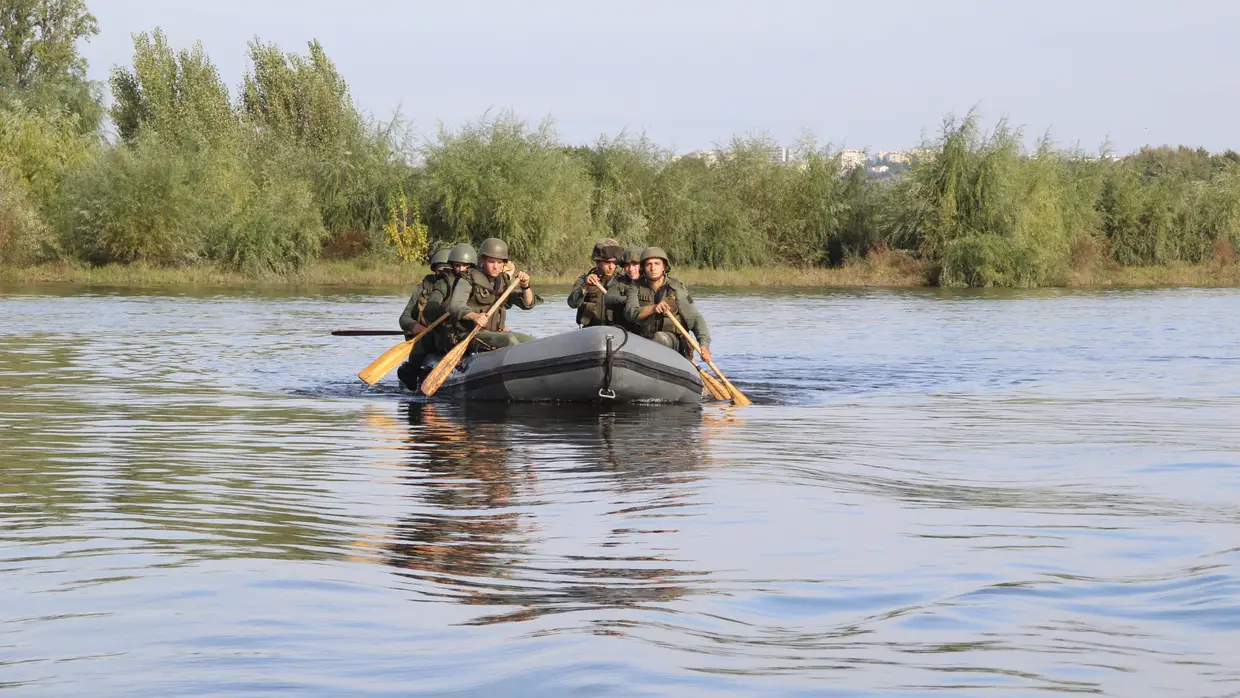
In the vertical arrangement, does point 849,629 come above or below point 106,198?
below

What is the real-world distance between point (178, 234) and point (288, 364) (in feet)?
97.7

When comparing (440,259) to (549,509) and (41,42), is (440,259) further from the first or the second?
(41,42)

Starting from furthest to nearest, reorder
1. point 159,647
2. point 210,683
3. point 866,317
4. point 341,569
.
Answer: point 866,317, point 341,569, point 159,647, point 210,683

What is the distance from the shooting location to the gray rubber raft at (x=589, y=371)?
13.0 m

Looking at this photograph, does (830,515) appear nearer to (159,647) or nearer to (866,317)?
(159,647)

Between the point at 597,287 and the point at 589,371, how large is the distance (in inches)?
64.2

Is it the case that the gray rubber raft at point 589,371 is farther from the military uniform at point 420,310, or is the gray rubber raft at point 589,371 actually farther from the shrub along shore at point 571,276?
A: the shrub along shore at point 571,276

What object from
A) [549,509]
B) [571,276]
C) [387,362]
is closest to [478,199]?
[571,276]

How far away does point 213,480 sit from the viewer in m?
8.53

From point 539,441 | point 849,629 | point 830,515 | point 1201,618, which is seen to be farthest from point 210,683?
point 539,441

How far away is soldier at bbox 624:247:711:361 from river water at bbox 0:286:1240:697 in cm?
98

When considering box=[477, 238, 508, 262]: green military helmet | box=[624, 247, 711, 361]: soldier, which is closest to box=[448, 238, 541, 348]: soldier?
box=[477, 238, 508, 262]: green military helmet

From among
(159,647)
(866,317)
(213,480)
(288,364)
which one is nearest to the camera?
(159,647)

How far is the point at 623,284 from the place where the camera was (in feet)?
47.4
